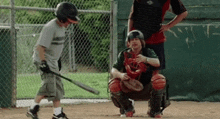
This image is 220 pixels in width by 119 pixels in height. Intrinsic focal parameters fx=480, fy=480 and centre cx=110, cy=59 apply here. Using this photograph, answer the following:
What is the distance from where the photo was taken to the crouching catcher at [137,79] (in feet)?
20.6

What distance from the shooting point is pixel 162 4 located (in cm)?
666

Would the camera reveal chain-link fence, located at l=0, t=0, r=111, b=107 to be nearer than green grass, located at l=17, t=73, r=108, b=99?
No

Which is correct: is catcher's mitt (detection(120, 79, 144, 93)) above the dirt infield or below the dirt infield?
above

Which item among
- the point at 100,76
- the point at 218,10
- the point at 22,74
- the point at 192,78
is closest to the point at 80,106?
the point at 192,78

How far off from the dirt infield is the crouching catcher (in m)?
0.25

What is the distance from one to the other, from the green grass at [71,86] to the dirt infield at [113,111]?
192 cm

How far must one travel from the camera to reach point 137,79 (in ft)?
21.1

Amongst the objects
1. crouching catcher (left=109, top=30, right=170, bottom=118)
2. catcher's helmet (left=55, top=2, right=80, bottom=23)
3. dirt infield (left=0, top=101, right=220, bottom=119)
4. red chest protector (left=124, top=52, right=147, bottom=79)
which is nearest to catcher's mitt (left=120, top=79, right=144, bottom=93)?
crouching catcher (left=109, top=30, right=170, bottom=118)

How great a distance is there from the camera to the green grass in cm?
1051

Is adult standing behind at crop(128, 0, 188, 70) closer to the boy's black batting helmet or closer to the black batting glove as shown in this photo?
the boy's black batting helmet

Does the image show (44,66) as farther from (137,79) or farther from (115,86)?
(137,79)

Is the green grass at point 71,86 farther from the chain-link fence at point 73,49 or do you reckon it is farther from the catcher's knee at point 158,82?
the catcher's knee at point 158,82

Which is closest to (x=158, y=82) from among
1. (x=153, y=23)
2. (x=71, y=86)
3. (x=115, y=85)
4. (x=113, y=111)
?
(x=115, y=85)

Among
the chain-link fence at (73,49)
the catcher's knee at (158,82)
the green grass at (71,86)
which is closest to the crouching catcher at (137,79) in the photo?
the catcher's knee at (158,82)
